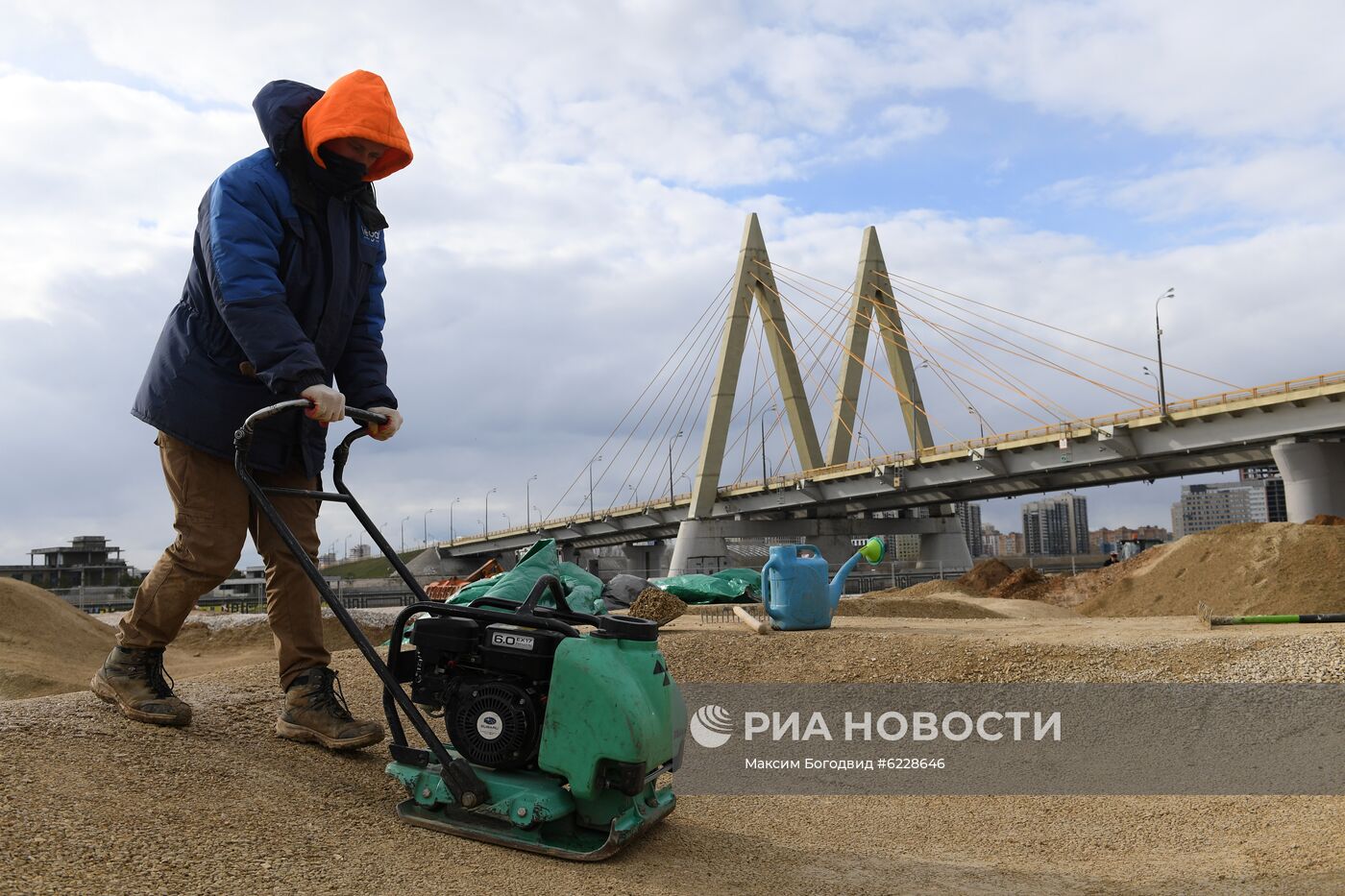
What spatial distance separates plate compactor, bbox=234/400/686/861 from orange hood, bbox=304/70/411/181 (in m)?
1.09

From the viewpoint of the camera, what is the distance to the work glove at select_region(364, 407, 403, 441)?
3818 millimetres

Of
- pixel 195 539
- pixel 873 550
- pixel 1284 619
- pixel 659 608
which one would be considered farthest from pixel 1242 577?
pixel 195 539

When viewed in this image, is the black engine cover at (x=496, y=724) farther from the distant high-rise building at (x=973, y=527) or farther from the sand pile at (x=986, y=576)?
the distant high-rise building at (x=973, y=527)

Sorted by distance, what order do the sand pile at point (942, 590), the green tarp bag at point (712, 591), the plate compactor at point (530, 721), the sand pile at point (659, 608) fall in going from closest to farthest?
the plate compactor at point (530, 721)
the sand pile at point (659, 608)
the green tarp bag at point (712, 591)
the sand pile at point (942, 590)

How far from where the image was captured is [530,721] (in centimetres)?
306

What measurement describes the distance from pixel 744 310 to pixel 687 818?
105ft

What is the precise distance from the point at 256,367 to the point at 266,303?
246 millimetres

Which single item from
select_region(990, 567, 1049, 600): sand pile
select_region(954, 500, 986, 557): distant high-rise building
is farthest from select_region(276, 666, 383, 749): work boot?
select_region(954, 500, 986, 557): distant high-rise building

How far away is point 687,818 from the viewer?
3998 millimetres

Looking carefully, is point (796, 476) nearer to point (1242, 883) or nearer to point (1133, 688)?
point (1133, 688)

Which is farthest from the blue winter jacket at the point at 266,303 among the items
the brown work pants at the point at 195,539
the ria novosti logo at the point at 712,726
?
the ria novosti logo at the point at 712,726

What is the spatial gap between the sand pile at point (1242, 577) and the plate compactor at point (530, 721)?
44.8 feet

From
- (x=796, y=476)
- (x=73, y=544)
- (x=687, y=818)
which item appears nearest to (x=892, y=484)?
(x=796, y=476)

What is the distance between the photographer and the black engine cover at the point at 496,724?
10.0ft
